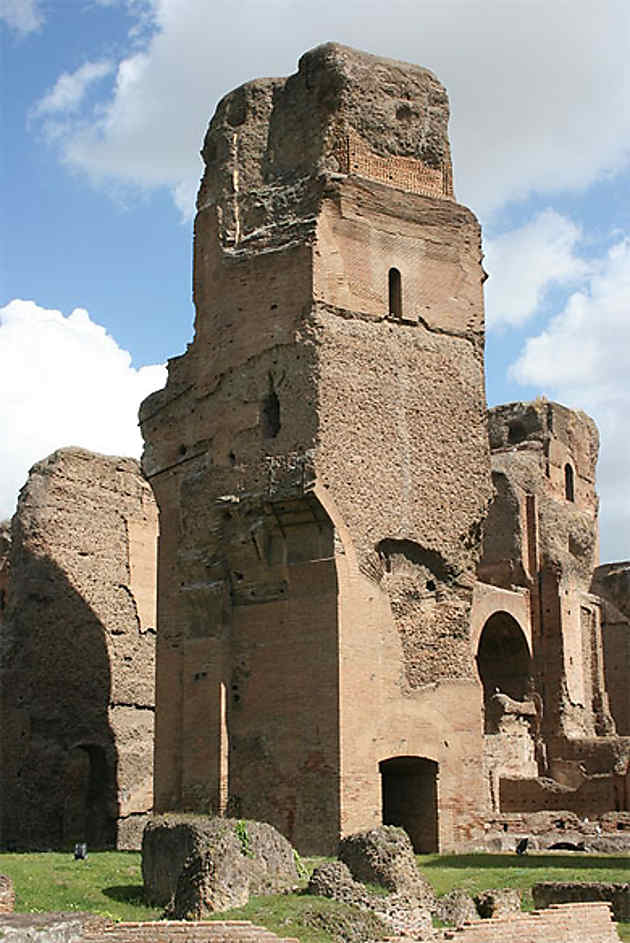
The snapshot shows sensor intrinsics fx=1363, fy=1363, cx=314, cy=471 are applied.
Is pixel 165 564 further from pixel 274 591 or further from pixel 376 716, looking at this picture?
pixel 376 716

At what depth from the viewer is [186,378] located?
17984 millimetres

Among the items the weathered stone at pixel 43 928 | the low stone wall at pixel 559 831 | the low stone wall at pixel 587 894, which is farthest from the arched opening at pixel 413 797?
the weathered stone at pixel 43 928

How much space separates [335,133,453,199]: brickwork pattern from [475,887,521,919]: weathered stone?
9643mm

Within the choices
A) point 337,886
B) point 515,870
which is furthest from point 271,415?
point 337,886

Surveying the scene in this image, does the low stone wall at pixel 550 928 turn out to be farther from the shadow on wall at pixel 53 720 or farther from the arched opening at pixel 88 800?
the arched opening at pixel 88 800

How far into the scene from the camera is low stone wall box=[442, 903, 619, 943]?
905cm

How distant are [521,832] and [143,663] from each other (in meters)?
6.68

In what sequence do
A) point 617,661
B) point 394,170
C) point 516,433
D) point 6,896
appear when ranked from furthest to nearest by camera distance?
point 516,433 < point 617,661 < point 394,170 < point 6,896

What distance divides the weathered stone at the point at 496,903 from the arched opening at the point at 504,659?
1333 cm

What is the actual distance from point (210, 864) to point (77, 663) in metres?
11.4

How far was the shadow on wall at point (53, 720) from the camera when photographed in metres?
19.5

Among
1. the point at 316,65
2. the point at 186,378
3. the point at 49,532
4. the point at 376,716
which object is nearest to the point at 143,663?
the point at 49,532

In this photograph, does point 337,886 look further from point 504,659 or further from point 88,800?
point 504,659

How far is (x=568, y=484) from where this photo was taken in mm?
28578
